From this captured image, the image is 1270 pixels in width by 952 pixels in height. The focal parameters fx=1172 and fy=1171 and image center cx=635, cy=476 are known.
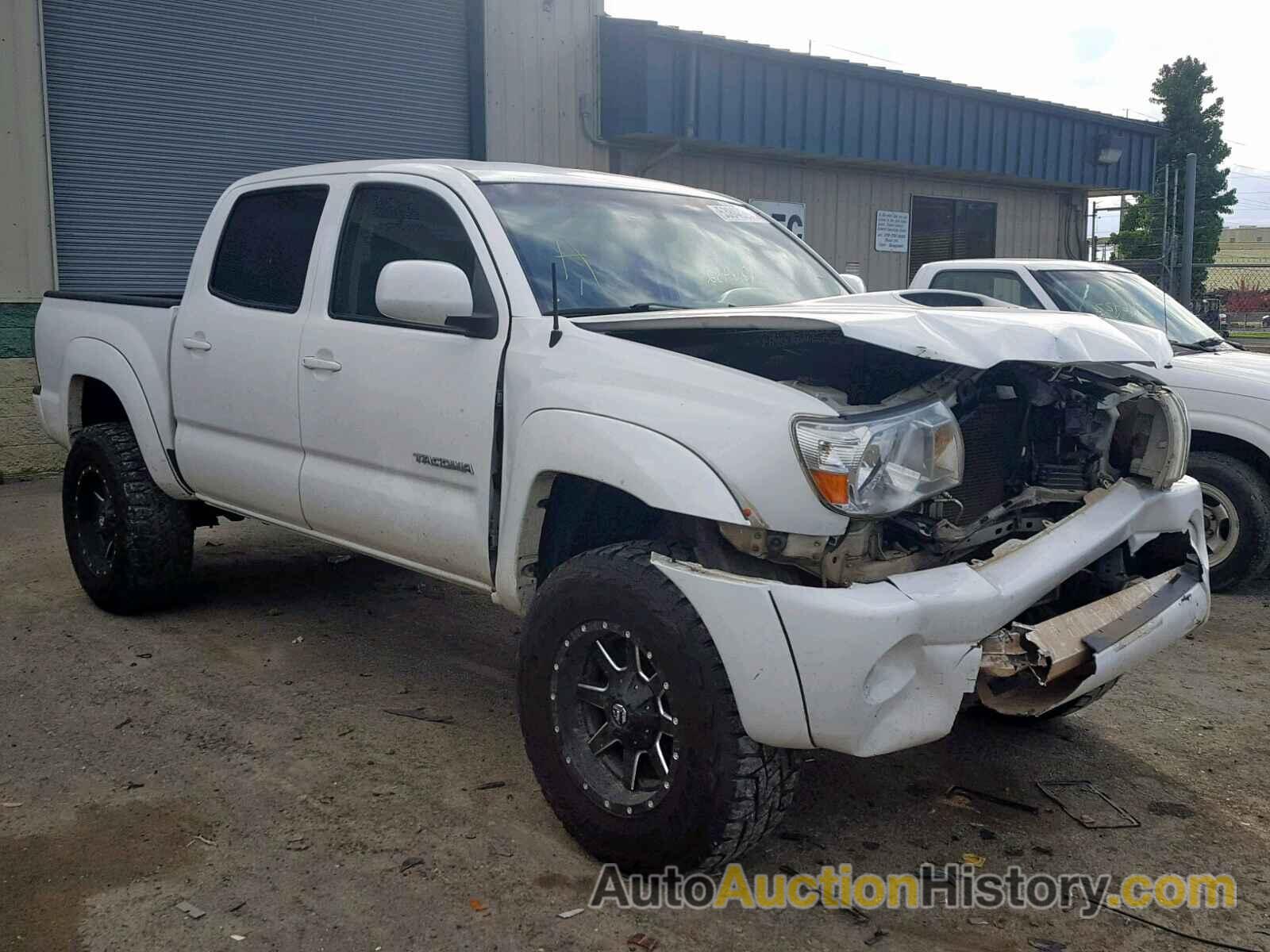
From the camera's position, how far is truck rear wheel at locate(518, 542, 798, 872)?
292 centimetres

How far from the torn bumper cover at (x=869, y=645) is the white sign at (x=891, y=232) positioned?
12958 millimetres

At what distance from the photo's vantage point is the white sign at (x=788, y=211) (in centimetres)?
1397

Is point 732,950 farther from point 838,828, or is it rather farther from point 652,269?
point 652,269

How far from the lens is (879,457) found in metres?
2.94

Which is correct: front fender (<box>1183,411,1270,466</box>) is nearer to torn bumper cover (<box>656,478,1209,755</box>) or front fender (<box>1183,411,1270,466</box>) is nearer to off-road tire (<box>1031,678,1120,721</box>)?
off-road tire (<box>1031,678,1120,721</box>)

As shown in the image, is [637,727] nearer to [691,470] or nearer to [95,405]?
[691,470]

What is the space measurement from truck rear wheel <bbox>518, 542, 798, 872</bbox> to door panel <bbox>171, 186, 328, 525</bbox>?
171 cm

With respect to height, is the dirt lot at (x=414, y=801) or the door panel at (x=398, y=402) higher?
the door panel at (x=398, y=402)

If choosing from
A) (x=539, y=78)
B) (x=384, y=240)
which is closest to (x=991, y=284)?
(x=384, y=240)

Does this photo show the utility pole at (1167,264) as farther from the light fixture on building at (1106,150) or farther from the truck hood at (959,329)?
the light fixture on building at (1106,150)

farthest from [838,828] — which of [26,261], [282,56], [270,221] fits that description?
[282,56]

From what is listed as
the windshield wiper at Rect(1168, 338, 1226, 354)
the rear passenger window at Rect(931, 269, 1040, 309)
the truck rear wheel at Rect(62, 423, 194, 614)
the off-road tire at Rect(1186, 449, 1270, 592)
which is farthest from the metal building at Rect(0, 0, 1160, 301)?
the off-road tire at Rect(1186, 449, 1270, 592)

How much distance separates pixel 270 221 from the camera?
495 centimetres

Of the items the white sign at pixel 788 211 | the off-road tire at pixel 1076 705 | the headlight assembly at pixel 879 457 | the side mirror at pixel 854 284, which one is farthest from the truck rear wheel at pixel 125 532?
the white sign at pixel 788 211
